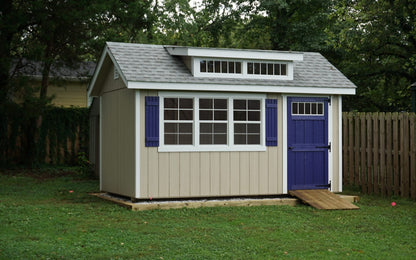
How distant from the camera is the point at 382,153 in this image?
485 inches

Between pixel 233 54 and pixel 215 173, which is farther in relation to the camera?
pixel 233 54

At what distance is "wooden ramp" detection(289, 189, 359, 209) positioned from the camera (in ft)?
35.1

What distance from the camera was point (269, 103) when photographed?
11.7m

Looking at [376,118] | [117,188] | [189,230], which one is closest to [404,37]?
[376,118]

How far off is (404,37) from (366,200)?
8.09 m

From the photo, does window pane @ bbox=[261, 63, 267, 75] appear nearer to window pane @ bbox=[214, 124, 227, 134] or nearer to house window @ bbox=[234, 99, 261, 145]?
house window @ bbox=[234, 99, 261, 145]

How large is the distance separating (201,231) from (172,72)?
4071mm

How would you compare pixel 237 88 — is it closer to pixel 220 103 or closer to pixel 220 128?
pixel 220 103

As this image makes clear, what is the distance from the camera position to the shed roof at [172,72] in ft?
35.8

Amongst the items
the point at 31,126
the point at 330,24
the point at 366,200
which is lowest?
the point at 366,200

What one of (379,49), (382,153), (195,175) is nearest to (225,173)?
(195,175)

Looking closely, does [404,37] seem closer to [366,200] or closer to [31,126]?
[366,200]

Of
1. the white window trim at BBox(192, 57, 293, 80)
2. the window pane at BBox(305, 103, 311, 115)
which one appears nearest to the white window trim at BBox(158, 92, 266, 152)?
the white window trim at BBox(192, 57, 293, 80)

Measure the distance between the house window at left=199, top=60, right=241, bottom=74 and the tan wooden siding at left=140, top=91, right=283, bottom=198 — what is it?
37.8 inches
